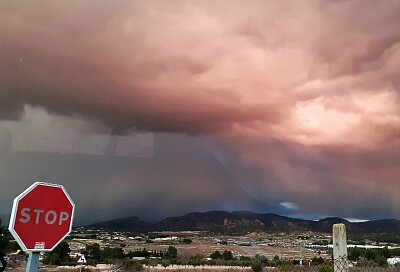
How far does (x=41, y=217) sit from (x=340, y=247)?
328 cm

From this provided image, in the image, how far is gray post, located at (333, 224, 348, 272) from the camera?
14.4 feet

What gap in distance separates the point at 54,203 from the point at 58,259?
5896cm

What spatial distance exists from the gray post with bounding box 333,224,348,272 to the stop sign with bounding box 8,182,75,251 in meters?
3.00

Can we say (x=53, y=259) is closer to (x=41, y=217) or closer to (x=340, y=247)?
(x=41, y=217)

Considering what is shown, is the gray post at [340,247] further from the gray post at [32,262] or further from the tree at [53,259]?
the tree at [53,259]

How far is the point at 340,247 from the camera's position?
173 inches

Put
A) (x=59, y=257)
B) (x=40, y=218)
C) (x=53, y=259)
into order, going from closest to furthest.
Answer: (x=40, y=218)
(x=53, y=259)
(x=59, y=257)

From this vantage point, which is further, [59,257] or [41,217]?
[59,257]

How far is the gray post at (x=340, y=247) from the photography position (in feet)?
14.4

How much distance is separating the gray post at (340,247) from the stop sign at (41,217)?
2996 millimetres

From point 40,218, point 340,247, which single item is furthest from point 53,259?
point 340,247

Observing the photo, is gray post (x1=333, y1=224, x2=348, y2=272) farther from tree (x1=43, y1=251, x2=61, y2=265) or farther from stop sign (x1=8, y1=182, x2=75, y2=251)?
tree (x1=43, y1=251, x2=61, y2=265)

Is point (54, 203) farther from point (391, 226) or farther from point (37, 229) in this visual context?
point (391, 226)

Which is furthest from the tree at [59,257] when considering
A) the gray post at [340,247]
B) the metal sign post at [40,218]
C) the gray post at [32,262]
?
the gray post at [340,247]
